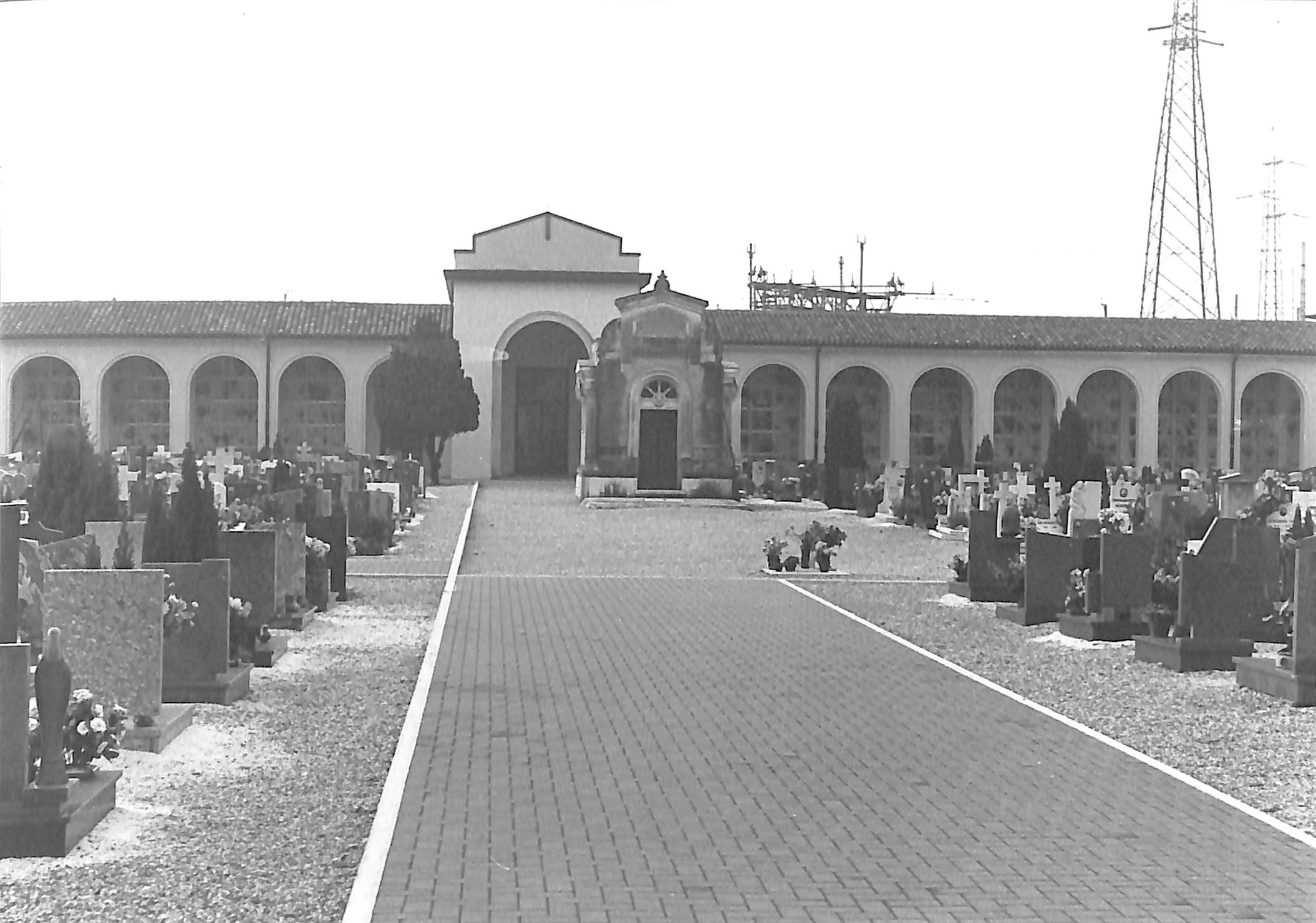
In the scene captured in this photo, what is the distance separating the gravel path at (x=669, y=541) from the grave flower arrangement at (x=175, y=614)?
9.04 meters

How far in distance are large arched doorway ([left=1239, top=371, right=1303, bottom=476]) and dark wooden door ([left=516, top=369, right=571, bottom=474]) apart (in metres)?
19.1

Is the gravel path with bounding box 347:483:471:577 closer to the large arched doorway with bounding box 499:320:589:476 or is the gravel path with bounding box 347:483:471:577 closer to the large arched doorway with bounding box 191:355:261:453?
the large arched doorway with bounding box 191:355:261:453

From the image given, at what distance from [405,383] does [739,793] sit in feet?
107

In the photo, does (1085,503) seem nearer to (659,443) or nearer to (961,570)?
(961,570)

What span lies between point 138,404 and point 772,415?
17355mm

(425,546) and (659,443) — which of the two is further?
(659,443)

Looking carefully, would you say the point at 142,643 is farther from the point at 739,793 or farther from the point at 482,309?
the point at 482,309

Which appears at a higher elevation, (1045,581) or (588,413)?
(588,413)

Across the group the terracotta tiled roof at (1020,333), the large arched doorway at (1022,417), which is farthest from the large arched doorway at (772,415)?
the large arched doorway at (1022,417)

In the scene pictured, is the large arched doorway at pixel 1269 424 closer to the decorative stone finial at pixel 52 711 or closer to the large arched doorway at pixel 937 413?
the large arched doorway at pixel 937 413

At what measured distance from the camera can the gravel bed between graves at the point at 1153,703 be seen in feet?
23.9

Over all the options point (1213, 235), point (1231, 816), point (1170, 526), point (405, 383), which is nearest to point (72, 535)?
point (1231, 816)

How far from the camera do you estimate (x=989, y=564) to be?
50.0 ft

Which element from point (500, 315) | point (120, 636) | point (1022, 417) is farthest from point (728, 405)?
point (120, 636)
